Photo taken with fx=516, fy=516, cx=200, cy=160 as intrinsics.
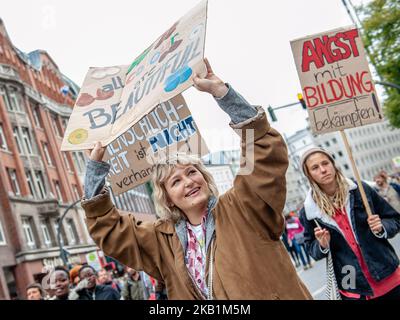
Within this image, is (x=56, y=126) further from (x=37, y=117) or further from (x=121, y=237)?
(x=121, y=237)

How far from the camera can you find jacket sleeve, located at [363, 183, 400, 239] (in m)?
4.02

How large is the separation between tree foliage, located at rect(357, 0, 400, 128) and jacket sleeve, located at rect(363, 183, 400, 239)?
931 inches

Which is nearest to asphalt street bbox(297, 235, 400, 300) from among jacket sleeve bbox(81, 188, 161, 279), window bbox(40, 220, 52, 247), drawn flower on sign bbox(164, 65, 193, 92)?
jacket sleeve bbox(81, 188, 161, 279)

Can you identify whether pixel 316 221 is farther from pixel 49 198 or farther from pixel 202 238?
pixel 49 198

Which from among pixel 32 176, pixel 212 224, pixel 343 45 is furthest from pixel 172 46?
pixel 32 176

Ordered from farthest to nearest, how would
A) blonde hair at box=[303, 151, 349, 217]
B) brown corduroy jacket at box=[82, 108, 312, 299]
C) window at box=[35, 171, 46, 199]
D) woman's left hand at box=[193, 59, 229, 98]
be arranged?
window at box=[35, 171, 46, 199] < blonde hair at box=[303, 151, 349, 217] < woman's left hand at box=[193, 59, 229, 98] < brown corduroy jacket at box=[82, 108, 312, 299]

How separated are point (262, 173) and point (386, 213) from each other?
2103 millimetres

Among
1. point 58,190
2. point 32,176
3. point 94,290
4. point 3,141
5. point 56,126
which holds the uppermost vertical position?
point 56,126

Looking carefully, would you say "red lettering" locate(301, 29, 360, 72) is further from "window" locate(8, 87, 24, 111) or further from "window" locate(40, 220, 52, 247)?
"window" locate(8, 87, 24, 111)

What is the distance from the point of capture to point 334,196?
4.21 meters

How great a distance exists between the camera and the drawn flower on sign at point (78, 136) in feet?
10.7

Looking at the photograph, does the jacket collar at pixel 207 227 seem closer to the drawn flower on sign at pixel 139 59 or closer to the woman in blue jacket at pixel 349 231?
the drawn flower on sign at pixel 139 59

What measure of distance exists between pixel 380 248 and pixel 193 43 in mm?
2248
